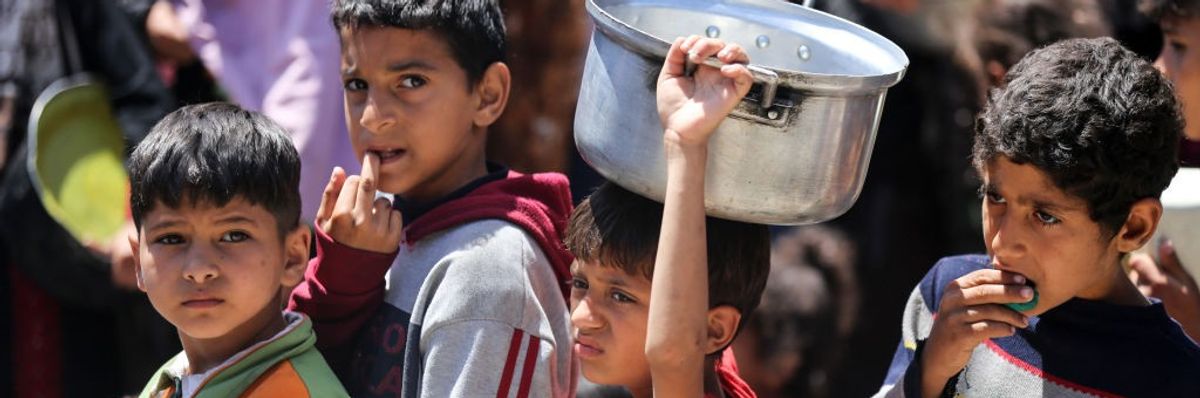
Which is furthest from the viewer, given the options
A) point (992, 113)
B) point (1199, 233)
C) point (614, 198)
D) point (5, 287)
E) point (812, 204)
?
point (5, 287)

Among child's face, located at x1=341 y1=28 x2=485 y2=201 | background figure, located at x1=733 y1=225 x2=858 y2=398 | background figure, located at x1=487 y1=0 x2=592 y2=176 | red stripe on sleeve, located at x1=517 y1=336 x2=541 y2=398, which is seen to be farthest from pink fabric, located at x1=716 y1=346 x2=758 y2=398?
background figure, located at x1=487 y1=0 x2=592 y2=176

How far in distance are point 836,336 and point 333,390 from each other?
2.31 meters

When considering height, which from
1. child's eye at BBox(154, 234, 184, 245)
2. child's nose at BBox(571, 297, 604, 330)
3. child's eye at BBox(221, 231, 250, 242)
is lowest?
child's nose at BBox(571, 297, 604, 330)

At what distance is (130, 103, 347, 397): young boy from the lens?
10.6 feet

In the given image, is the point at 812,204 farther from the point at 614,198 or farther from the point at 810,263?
the point at 810,263

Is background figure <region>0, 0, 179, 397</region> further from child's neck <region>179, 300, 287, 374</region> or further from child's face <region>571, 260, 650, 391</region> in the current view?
child's face <region>571, 260, 650, 391</region>

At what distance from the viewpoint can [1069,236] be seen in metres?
2.98

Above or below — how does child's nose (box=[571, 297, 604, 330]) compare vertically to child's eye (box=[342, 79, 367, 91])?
below

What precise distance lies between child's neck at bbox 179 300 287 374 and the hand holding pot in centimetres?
95

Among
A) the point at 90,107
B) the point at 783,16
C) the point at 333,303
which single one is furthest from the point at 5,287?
the point at 783,16

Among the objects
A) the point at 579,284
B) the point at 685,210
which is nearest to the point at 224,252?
the point at 579,284

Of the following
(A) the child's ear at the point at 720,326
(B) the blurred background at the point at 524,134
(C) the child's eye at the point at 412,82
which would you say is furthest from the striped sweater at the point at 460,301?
(B) the blurred background at the point at 524,134

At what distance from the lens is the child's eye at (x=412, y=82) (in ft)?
11.9

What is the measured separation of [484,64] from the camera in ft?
12.3
